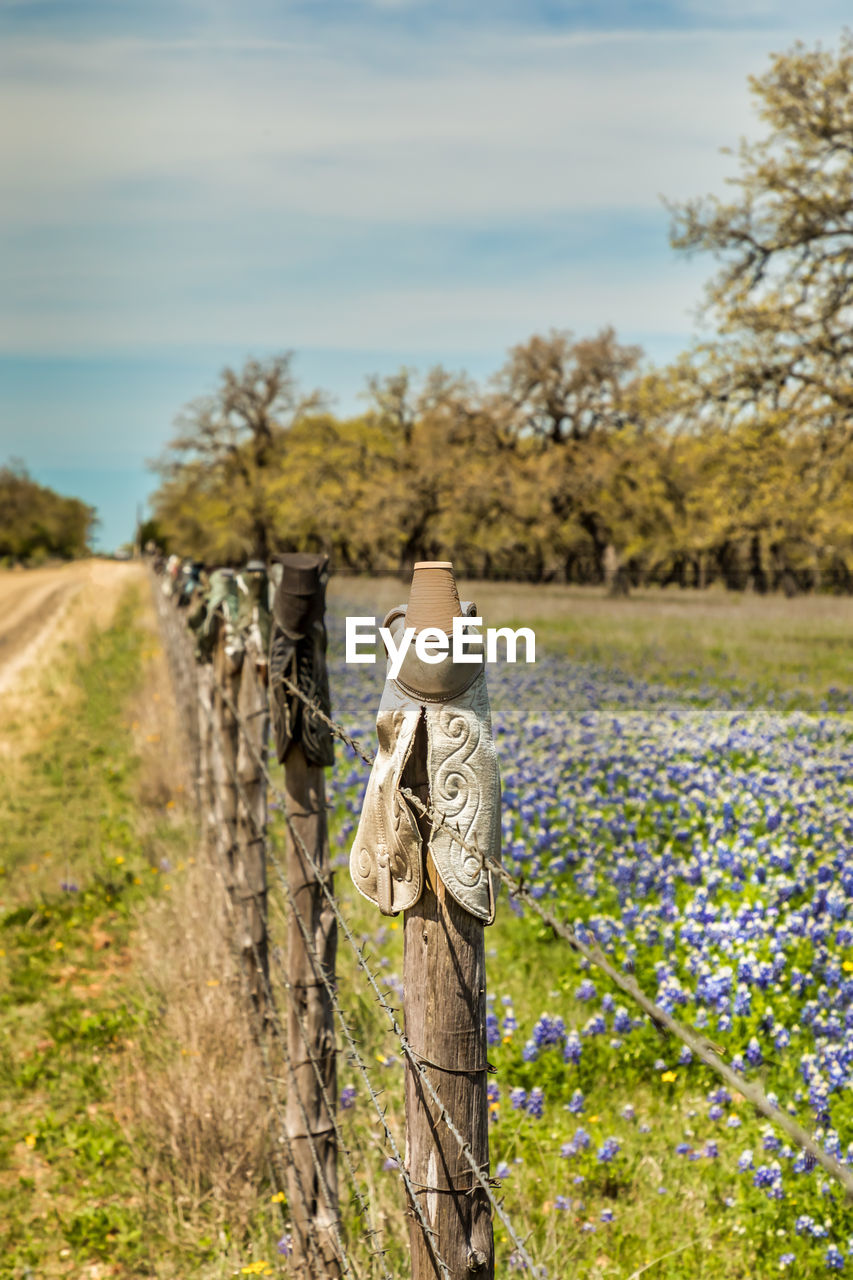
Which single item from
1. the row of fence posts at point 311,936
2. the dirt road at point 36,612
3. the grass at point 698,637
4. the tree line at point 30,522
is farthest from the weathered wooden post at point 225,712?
the tree line at point 30,522

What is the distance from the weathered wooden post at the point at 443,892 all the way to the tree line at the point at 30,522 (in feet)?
316

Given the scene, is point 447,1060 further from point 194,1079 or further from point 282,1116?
point 194,1079

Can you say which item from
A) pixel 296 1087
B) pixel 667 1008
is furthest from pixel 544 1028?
pixel 296 1087

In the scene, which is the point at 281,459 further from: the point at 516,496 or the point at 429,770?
the point at 429,770

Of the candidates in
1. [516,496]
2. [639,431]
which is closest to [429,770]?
[516,496]

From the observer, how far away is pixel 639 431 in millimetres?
45312

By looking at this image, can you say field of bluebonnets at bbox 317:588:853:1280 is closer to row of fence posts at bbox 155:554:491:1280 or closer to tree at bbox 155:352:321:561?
row of fence posts at bbox 155:554:491:1280

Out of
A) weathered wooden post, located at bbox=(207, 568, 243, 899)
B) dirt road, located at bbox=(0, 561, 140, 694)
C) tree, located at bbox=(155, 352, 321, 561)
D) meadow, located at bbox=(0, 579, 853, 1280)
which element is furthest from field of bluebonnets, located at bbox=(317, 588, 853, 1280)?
tree, located at bbox=(155, 352, 321, 561)

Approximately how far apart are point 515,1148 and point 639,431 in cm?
4399

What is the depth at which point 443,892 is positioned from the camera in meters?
1.76

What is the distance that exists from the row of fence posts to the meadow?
0.59 ft

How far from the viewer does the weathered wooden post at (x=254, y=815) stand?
449 centimetres

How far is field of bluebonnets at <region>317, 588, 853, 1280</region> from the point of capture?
3322 millimetres

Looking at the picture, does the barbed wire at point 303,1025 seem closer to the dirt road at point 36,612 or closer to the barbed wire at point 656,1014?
the barbed wire at point 656,1014
